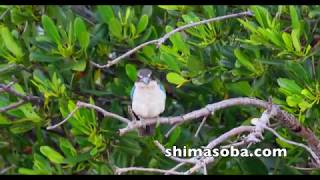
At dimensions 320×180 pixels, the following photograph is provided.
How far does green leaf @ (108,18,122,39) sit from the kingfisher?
0.78 ft

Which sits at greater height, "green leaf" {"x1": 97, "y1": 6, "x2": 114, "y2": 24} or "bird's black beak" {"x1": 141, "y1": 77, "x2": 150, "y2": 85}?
"green leaf" {"x1": 97, "y1": 6, "x2": 114, "y2": 24}

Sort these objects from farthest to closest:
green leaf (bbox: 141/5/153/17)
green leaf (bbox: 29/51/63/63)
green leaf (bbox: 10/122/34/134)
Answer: green leaf (bbox: 141/5/153/17) < green leaf (bbox: 10/122/34/134) < green leaf (bbox: 29/51/63/63)

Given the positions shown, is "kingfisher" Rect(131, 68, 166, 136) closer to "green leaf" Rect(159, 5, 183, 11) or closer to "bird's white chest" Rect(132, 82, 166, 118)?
"bird's white chest" Rect(132, 82, 166, 118)

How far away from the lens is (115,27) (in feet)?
8.80

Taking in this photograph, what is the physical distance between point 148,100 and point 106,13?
477 mm

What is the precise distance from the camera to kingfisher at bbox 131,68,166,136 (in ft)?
8.06

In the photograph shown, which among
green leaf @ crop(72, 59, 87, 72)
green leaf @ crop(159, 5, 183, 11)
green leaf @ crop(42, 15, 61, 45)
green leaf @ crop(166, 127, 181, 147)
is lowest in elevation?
green leaf @ crop(166, 127, 181, 147)

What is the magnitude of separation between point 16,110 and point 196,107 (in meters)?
0.65

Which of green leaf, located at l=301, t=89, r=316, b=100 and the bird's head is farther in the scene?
the bird's head

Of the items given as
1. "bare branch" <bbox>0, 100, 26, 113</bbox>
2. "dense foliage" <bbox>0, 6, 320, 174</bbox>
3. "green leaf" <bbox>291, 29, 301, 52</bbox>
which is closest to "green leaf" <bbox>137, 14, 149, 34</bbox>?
"dense foliage" <bbox>0, 6, 320, 174</bbox>

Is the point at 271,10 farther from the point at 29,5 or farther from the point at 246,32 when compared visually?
the point at 29,5

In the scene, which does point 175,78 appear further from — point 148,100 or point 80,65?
point 80,65

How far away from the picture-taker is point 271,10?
9.04 feet

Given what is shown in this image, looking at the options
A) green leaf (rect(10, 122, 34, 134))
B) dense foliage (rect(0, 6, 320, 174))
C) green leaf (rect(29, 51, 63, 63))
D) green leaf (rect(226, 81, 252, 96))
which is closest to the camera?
dense foliage (rect(0, 6, 320, 174))
